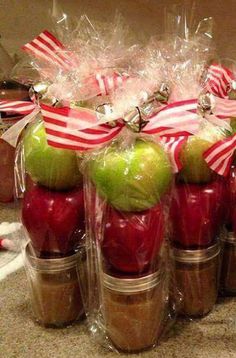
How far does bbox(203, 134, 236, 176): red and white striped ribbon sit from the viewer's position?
0.50m

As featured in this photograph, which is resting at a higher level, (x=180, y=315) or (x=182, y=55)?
(x=182, y=55)

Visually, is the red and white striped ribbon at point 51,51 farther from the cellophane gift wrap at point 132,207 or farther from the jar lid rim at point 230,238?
the jar lid rim at point 230,238

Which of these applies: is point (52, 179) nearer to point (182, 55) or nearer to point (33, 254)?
point (33, 254)

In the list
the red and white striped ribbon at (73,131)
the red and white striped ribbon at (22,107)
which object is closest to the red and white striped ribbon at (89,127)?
the red and white striped ribbon at (73,131)

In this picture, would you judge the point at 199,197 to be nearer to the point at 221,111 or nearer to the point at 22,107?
the point at 221,111

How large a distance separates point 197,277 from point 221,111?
199mm

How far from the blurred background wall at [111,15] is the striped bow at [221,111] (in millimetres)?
259

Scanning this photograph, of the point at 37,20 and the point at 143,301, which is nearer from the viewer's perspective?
the point at 143,301

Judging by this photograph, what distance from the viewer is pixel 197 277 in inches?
21.7

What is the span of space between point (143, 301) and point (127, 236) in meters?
0.08

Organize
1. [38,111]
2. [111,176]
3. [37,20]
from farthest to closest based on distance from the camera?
[37,20]
[38,111]
[111,176]

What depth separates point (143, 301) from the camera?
0.49 meters

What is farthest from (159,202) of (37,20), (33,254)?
(37,20)

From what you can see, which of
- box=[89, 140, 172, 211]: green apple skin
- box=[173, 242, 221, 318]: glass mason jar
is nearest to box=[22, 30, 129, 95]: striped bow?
box=[89, 140, 172, 211]: green apple skin
